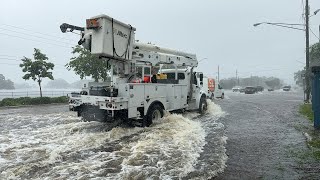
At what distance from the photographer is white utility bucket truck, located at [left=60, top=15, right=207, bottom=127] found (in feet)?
39.1

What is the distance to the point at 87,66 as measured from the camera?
36906 mm

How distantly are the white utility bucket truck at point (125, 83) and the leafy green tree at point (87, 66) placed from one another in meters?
21.2

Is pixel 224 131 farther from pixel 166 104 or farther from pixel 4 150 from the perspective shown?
pixel 4 150

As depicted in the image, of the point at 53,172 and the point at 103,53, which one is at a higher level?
the point at 103,53

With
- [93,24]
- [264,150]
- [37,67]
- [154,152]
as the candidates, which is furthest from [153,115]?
[37,67]

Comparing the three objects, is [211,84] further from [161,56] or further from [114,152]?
[114,152]

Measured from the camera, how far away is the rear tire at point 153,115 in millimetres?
13106

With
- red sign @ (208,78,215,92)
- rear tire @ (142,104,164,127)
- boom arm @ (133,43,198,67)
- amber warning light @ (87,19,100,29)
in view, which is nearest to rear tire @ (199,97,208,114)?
boom arm @ (133,43,198,67)

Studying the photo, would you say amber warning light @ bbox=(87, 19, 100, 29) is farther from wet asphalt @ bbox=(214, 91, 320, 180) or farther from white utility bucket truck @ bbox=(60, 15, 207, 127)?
wet asphalt @ bbox=(214, 91, 320, 180)

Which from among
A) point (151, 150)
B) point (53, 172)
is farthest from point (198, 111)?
point (53, 172)

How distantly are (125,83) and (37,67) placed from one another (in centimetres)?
2104

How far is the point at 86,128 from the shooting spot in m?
13.1

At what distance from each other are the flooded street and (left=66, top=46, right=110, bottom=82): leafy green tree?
76.8 ft

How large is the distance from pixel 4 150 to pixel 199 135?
6.06m
